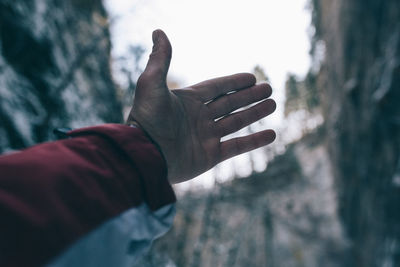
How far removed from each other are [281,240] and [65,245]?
13.3 meters

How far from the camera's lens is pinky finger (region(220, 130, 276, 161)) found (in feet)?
5.44

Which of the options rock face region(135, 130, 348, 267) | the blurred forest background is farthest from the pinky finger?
rock face region(135, 130, 348, 267)

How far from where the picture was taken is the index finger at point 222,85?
Answer: 67.5 inches

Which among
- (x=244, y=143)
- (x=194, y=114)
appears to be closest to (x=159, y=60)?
(x=194, y=114)

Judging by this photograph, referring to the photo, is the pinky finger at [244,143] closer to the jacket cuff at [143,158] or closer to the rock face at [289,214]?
the jacket cuff at [143,158]

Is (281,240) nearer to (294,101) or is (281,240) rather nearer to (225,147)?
(294,101)

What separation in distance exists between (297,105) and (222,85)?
25.1ft

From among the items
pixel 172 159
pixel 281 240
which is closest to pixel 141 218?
pixel 172 159

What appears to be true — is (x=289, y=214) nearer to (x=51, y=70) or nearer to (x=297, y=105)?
(x=297, y=105)

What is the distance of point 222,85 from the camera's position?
1.73 m

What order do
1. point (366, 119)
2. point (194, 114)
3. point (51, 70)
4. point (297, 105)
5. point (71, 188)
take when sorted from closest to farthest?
point (71, 188)
point (194, 114)
point (51, 70)
point (366, 119)
point (297, 105)

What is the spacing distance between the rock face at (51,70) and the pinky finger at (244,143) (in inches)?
77.5

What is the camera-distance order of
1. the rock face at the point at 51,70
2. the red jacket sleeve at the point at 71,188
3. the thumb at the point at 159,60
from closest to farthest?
1. the red jacket sleeve at the point at 71,188
2. the thumb at the point at 159,60
3. the rock face at the point at 51,70

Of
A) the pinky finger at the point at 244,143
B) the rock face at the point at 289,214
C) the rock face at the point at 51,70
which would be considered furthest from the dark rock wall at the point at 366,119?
the rock face at the point at 51,70
